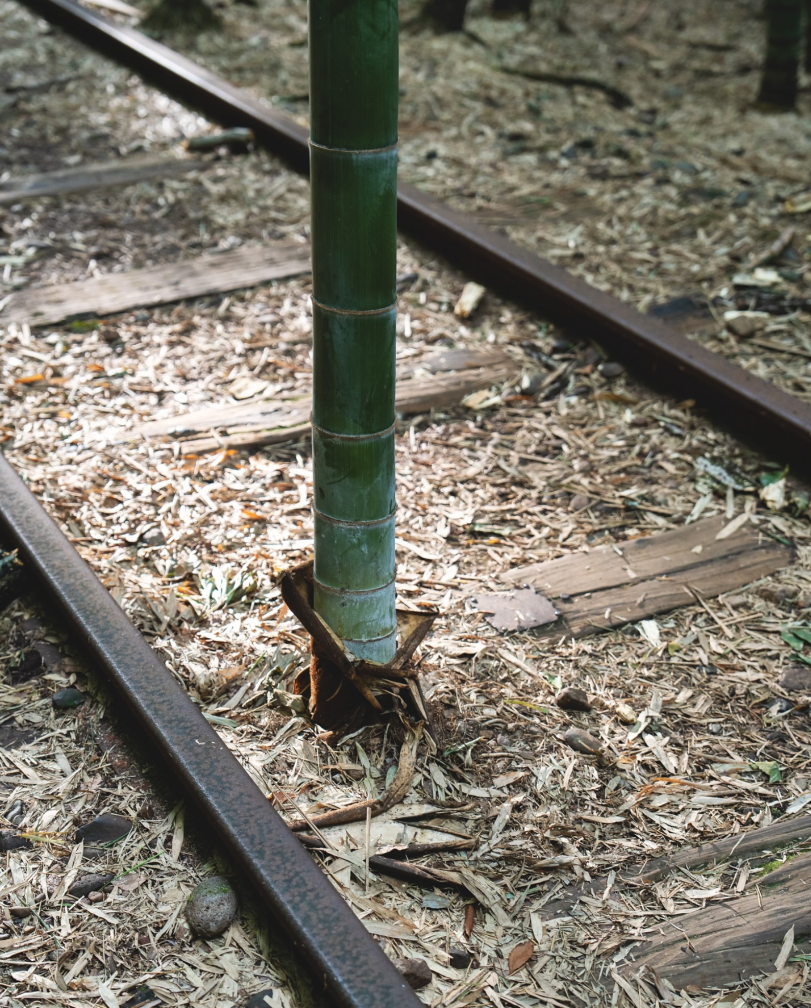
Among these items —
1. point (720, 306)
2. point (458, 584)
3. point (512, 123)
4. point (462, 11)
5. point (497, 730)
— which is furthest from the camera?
point (462, 11)

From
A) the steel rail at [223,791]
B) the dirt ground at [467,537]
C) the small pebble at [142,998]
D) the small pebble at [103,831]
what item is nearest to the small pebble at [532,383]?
the dirt ground at [467,537]

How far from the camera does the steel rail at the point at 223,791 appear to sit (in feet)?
5.43

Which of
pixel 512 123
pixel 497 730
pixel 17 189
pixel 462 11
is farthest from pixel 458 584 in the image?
pixel 462 11

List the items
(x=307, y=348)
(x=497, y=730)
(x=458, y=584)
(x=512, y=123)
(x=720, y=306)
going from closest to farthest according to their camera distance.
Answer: (x=497, y=730), (x=458, y=584), (x=307, y=348), (x=720, y=306), (x=512, y=123)

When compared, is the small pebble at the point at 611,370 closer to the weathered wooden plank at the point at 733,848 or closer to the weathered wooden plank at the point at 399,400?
the weathered wooden plank at the point at 399,400

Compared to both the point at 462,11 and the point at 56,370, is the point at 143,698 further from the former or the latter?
the point at 462,11

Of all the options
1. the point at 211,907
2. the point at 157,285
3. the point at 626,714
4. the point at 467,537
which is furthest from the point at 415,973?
the point at 157,285

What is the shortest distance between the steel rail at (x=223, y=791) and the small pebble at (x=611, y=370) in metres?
2.01

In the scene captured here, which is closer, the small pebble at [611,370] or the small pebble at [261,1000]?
the small pebble at [261,1000]

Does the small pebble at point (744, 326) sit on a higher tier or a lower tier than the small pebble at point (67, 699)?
higher

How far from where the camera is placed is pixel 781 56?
6.04 meters

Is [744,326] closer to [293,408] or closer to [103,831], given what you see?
[293,408]

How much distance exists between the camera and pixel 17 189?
4.95 m

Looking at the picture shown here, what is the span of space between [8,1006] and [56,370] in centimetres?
240
